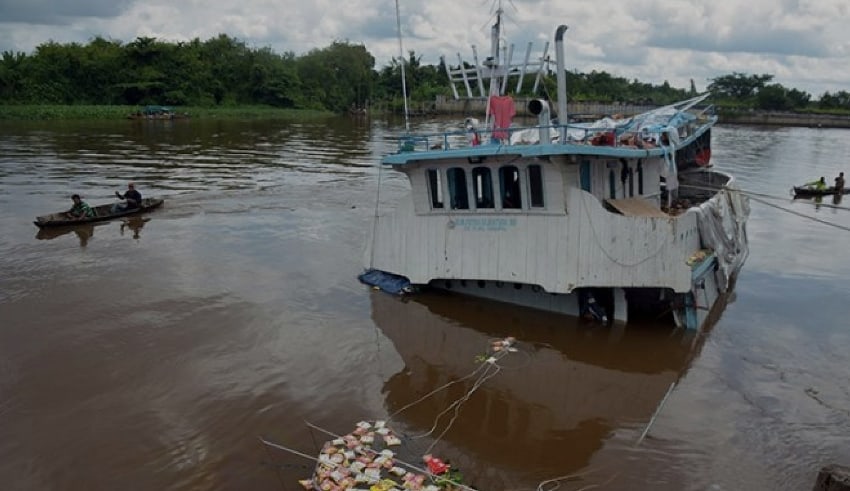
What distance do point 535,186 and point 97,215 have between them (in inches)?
644

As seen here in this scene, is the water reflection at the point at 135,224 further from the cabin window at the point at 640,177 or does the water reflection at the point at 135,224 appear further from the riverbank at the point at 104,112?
the riverbank at the point at 104,112

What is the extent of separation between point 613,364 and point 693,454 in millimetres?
3276

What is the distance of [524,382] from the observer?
11.9m

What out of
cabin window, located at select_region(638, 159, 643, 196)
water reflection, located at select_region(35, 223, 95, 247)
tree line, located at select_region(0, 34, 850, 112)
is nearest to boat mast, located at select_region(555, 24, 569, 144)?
cabin window, located at select_region(638, 159, 643, 196)

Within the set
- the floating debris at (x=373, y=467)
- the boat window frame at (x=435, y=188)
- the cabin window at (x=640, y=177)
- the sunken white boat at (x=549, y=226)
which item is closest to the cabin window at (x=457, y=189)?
the sunken white boat at (x=549, y=226)

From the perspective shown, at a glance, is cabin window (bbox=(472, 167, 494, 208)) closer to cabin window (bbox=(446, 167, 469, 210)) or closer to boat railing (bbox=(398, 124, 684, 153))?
cabin window (bbox=(446, 167, 469, 210))

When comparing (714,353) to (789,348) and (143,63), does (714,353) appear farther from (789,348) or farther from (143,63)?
(143,63)

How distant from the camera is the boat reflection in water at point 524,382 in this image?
31.7 ft

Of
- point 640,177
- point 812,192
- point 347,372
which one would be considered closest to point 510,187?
point 640,177

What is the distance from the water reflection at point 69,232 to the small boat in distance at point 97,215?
0.49ft

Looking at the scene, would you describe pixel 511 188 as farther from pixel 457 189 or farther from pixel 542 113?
pixel 542 113

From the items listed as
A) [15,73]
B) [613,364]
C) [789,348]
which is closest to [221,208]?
[613,364]

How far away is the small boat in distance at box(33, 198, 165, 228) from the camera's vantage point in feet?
70.7

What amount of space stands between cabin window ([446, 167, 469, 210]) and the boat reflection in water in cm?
249
